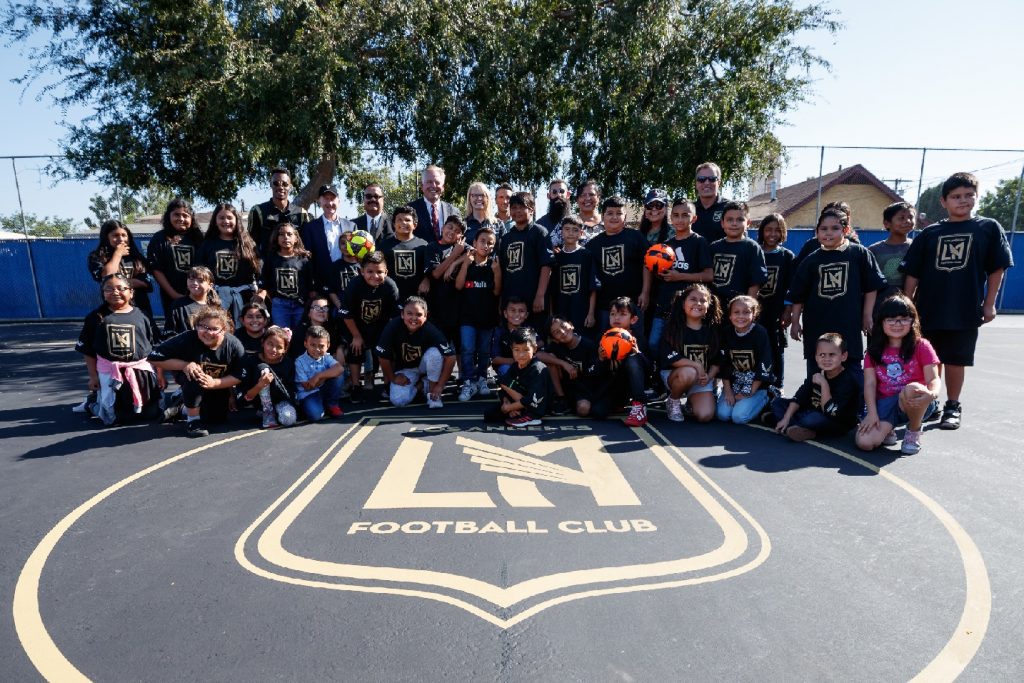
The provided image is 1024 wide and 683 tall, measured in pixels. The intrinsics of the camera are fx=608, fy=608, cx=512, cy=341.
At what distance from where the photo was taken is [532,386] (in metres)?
5.24

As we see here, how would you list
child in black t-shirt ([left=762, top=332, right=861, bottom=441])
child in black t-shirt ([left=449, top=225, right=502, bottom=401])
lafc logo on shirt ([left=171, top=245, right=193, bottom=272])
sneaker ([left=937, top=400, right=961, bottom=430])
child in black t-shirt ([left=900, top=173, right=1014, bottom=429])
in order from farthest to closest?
1. lafc logo on shirt ([left=171, top=245, right=193, bottom=272])
2. child in black t-shirt ([left=449, top=225, right=502, bottom=401])
3. sneaker ([left=937, top=400, right=961, bottom=430])
4. child in black t-shirt ([left=900, top=173, right=1014, bottom=429])
5. child in black t-shirt ([left=762, top=332, right=861, bottom=441])

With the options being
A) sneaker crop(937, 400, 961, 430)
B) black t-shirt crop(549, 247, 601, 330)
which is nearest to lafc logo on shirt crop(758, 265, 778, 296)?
black t-shirt crop(549, 247, 601, 330)

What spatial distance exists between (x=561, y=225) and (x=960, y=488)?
4.12 meters

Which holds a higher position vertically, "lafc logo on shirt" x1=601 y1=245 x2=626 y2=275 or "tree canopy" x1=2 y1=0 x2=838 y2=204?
"tree canopy" x1=2 y1=0 x2=838 y2=204

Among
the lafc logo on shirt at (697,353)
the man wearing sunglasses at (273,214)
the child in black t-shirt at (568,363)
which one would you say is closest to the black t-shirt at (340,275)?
the man wearing sunglasses at (273,214)

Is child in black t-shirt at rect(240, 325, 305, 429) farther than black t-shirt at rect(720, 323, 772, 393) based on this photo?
No

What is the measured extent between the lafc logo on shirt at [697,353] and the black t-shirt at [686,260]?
517mm

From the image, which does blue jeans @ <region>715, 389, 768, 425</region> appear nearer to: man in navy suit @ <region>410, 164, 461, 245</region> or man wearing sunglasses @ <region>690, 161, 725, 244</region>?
man wearing sunglasses @ <region>690, 161, 725, 244</region>

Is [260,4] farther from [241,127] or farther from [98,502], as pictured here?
[98,502]

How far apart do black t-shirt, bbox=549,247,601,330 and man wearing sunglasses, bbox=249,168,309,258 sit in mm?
2967

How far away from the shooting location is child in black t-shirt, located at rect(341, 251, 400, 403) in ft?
20.1

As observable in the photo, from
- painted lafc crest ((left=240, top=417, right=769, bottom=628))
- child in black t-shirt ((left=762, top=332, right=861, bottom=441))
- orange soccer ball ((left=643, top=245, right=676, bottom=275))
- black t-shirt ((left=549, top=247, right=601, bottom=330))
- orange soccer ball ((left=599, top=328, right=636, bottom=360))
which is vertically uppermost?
orange soccer ball ((left=643, top=245, right=676, bottom=275))

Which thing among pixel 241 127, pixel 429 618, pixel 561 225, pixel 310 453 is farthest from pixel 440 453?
pixel 241 127

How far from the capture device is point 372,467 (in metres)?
4.18
